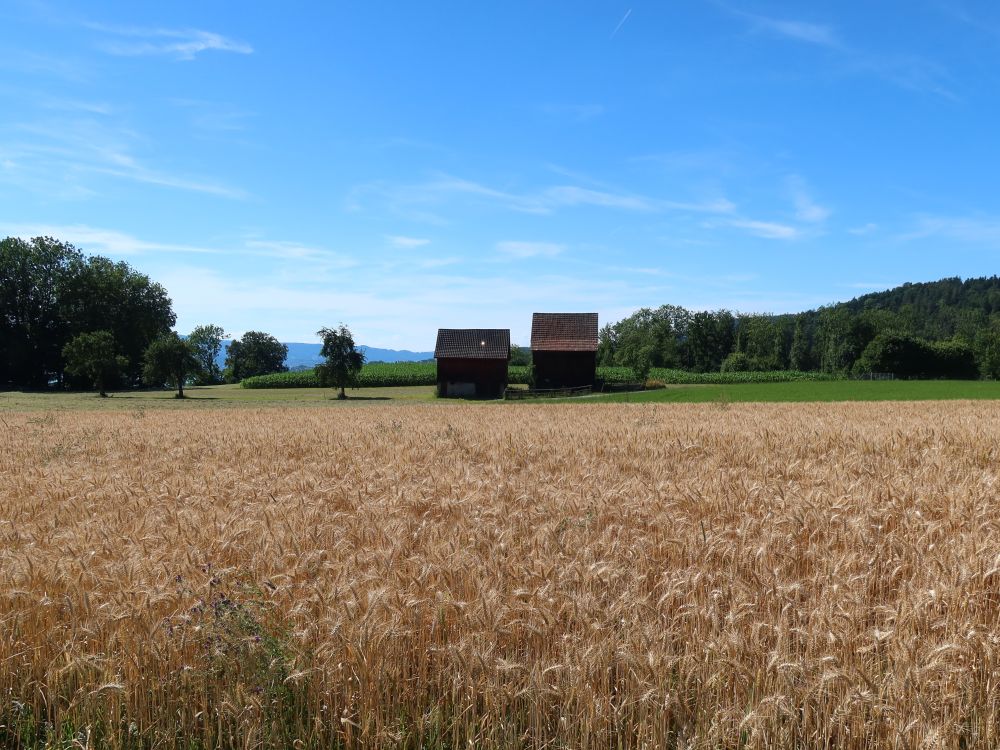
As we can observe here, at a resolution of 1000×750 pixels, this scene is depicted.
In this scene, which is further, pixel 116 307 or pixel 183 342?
pixel 116 307

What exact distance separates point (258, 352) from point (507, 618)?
168 meters

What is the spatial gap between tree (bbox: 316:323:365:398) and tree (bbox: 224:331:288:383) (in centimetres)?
8072

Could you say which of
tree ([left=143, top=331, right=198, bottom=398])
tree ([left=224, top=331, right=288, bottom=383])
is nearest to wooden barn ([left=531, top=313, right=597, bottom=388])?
tree ([left=143, top=331, right=198, bottom=398])

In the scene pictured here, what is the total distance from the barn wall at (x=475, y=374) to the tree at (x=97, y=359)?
33856mm

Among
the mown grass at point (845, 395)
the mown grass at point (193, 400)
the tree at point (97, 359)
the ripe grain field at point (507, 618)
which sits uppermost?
the tree at point (97, 359)

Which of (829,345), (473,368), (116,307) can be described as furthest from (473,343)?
(829,345)

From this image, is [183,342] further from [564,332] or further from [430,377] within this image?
[564,332]

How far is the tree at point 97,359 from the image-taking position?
2714 inches

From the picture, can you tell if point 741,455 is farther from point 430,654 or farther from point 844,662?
point 430,654

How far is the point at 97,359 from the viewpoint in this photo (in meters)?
69.1

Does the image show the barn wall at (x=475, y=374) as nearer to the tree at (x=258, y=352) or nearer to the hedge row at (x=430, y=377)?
the hedge row at (x=430, y=377)

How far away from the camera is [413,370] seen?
9500 cm

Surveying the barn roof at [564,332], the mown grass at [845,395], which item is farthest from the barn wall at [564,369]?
the mown grass at [845,395]

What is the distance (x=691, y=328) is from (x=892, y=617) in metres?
142
